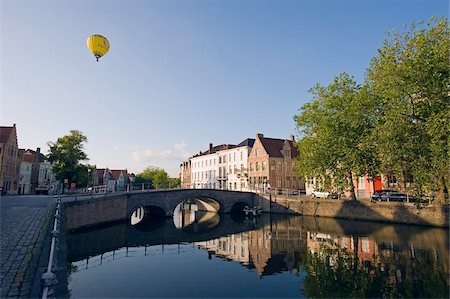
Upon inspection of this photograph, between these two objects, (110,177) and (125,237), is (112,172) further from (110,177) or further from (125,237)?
(125,237)

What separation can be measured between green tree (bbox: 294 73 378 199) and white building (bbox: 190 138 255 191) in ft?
78.0

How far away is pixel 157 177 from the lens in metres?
99.4

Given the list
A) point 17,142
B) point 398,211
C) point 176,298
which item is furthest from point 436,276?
Result: point 17,142

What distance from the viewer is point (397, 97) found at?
22891mm

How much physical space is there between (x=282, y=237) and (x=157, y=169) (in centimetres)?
9695

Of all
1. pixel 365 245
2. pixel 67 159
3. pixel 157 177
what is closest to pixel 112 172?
pixel 157 177

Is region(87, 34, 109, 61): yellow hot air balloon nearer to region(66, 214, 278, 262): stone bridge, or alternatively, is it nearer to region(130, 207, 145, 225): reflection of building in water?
region(66, 214, 278, 262): stone bridge

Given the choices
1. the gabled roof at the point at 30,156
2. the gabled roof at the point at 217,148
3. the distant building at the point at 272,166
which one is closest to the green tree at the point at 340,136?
the distant building at the point at 272,166

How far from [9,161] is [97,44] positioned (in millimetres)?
43005

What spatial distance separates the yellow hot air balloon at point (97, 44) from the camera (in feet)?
53.9

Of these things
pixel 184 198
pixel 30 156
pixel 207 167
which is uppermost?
pixel 30 156

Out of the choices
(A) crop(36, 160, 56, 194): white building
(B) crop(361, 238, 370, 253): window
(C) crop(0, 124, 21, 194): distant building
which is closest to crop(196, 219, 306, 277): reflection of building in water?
(B) crop(361, 238, 370, 253): window

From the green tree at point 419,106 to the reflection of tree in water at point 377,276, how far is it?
725 centimetres

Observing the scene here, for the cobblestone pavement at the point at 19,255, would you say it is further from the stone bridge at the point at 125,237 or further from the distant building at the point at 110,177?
the distant building at the point at 110,177
